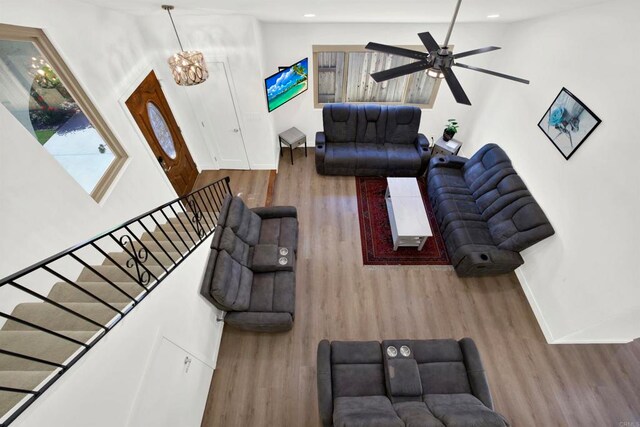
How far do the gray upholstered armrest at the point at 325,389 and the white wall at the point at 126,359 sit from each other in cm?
126

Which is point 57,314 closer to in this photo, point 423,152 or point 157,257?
point 157,257

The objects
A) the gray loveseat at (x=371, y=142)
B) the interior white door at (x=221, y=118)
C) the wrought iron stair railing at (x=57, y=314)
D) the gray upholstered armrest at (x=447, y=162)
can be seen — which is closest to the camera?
the wrought iron stair railing at (x=57, y=314)

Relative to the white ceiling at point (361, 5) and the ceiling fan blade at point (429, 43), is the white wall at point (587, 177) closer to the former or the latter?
the white ceiling at point (361, 5)

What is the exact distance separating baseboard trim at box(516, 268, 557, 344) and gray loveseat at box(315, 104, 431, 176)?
236 centimetres

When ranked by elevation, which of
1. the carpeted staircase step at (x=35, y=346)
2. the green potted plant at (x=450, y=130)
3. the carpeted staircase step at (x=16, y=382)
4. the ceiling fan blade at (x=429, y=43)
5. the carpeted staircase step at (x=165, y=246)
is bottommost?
the carpeted staircase step at (x=16, y=382)

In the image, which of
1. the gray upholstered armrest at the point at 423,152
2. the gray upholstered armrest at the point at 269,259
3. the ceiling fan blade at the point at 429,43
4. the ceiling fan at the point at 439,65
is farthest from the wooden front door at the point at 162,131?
the gray upholstered armrest at the point at 423,152

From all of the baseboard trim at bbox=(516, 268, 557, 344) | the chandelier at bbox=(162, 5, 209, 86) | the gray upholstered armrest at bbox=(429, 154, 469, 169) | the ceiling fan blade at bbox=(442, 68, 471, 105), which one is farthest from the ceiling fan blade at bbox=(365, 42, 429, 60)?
the baseboard trim at bbox=(516, 268, 557, 344)

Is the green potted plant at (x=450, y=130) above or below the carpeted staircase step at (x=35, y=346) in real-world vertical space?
above

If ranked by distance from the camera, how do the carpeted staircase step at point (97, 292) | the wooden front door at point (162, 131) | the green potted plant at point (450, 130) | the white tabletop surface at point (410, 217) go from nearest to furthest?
1. the carpeted staircase step at point (97, 292)
2. the wooden front door at point (162, 131)
3. the white tabletop surface at point (410, 217)
4. the green potted plant at point (450, 130)

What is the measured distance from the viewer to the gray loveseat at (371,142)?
4980 mm

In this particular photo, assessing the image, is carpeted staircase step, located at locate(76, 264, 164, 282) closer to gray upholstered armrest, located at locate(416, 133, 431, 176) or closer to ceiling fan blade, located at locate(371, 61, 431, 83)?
ceiling fan blade, located at locate(371, 61, 431, 83)

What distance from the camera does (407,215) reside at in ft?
13.3

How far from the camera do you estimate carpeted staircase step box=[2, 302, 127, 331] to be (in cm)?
185

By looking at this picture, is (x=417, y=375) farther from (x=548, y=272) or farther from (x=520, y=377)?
(x=548, y=272)
